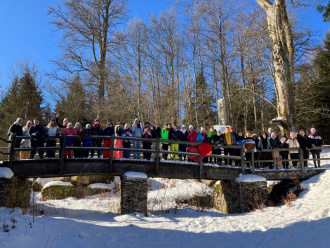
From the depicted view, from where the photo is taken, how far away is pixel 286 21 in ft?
47.9

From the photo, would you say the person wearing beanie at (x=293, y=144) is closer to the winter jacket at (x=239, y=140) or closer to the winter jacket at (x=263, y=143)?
the winter jacket at (x=263, y=143)

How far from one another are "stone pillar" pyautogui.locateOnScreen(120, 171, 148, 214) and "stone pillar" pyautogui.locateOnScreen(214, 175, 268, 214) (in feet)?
12.4

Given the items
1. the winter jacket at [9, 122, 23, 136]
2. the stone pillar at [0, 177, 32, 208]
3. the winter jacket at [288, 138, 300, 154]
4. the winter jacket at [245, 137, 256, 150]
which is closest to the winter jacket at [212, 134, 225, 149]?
the winter jacket at [245, 137, 256, 150]

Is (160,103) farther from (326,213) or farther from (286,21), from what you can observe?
(326,213)

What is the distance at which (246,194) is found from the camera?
33.7 feet

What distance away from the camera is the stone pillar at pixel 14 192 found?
797 cm

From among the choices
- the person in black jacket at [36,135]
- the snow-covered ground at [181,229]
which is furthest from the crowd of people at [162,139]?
the snow-covered ground at [181,229]

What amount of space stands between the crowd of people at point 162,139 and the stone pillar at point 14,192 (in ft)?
3.32

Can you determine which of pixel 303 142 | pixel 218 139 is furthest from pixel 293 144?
pixel 218 139

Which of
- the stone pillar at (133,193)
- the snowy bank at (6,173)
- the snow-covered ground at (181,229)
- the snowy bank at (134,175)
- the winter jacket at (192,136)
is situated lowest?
the snow-covered ground at (181,229)

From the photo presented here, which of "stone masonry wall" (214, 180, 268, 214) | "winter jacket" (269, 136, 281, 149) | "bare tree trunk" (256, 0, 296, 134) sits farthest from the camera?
"bare tree trunk" (256, 0, 296, 134)

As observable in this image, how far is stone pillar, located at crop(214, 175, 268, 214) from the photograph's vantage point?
33.4 feet

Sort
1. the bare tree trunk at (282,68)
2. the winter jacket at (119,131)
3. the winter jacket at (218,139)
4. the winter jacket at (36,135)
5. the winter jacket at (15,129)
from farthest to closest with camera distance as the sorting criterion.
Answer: the bare tree trunk at (282,68)
the winter jacket at (218,139)
the winter jacket at (119,131)
the winter jacket at (15,129)
the winter jacket at (36,135)

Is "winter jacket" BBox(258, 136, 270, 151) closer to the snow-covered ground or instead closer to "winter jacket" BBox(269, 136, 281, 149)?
"winter jacket" BBox(269, 136, 281, 149)
